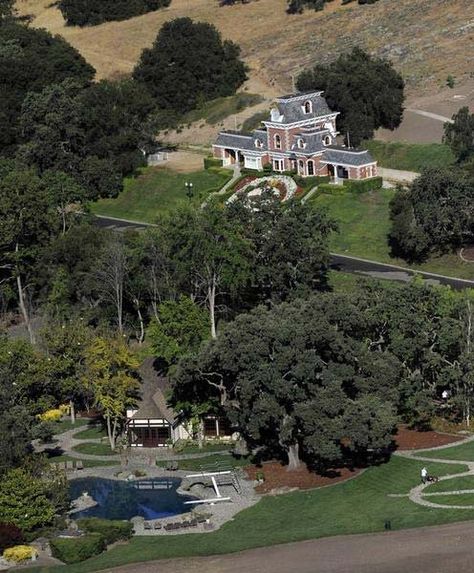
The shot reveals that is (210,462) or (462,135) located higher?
(462,135)

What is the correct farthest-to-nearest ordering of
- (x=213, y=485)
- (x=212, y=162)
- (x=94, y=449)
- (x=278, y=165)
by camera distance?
1. (x=212, y=162)
2. (x=278, y=165)
3. (x=94, y=449)
4. (x=213, y=485)

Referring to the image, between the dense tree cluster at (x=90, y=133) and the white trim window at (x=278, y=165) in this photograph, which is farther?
the dense tree cluster at (x=90, y=133)

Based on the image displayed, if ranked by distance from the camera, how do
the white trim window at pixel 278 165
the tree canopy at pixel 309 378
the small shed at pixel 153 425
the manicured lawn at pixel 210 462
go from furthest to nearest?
the white trim window at pixel 278 165, the small shed at pixel 153 425, the manicured lawn at pixel 210 462, the tree canopy at pixel 309 378

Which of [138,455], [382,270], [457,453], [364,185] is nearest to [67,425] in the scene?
[138,455]

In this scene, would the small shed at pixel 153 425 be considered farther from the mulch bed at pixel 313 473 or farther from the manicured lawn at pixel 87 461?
the mulch bed at pixel 313 473

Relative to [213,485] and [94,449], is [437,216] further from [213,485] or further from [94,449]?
[213,485]

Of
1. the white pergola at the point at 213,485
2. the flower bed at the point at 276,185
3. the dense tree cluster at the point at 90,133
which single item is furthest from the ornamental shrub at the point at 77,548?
the dense tree cluster at the point at 90,133

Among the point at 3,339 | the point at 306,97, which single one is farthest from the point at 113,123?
the point at 3,339
